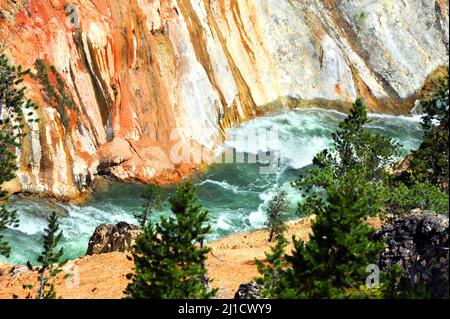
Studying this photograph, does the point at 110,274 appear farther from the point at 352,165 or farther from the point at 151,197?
the point at 352,165

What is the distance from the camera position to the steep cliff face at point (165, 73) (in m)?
47.6

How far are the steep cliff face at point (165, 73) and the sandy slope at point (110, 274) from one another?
1183cm

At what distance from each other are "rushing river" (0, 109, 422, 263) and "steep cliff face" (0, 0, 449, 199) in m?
1.72

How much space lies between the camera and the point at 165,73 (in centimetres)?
5462

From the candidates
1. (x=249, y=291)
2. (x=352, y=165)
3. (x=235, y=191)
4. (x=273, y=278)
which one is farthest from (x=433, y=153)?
(x=235, y=191)

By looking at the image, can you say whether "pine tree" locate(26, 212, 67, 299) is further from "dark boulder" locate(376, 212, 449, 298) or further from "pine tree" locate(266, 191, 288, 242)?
"pine tree" locate(266, 191, 288, 242)

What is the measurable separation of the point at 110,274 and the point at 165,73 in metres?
26.0

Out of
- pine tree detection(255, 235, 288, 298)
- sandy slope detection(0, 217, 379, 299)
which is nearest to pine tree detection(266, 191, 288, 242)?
sandy slope detection(0, 217, 379, 299)

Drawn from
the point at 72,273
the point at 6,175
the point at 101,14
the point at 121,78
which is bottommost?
the point at 72,273

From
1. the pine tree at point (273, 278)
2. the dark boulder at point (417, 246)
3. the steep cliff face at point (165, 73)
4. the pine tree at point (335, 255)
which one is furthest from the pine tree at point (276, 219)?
the pine tree at point (335, 255)
